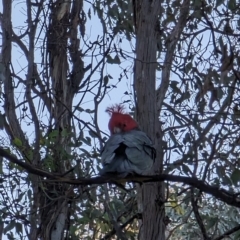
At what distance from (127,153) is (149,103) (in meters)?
1.02

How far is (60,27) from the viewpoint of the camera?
6527mm

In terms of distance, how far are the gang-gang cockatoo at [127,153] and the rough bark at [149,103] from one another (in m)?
0.25

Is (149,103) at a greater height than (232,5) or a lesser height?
lesser

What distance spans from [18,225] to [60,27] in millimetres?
2337

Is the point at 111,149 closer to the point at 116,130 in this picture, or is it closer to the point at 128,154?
the point at 128,154

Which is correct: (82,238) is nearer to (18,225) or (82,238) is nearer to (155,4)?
(18,225)

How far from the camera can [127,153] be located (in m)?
3.75

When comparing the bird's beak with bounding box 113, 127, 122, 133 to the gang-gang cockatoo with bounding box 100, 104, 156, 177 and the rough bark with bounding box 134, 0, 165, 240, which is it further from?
the rough bark with bounding box 134, 0, 165, 240

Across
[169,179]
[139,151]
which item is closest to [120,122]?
[139,151]

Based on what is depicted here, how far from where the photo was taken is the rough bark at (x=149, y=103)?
4500mm

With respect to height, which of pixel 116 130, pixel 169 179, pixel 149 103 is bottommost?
pixel 169 179

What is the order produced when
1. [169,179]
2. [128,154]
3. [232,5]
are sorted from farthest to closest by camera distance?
1. [232,5]
2. [128,154]
3. [169,179]

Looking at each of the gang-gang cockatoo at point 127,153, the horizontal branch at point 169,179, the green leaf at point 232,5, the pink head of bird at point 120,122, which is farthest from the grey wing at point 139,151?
the green leaf at point 232,5

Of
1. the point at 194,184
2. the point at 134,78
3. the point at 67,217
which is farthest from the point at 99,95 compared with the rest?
the point at 194,184
